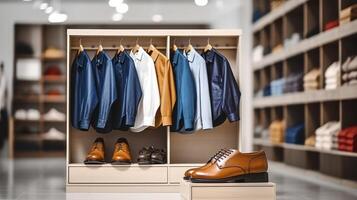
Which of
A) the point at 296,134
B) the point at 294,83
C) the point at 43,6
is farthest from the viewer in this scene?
the point at 43,6

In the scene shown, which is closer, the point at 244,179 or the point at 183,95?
the point at 244,179

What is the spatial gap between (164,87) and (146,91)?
0.55 ft

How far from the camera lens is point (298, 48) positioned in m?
8.66

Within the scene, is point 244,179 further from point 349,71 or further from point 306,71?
point 306,71

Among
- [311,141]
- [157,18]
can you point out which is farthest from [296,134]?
[157,18]

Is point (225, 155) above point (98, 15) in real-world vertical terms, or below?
below

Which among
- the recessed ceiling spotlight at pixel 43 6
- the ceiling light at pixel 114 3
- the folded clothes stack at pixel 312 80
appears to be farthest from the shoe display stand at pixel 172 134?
the ceiling light at pixel 114 3

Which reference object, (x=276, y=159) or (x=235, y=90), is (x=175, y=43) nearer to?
(x=235, y=90)

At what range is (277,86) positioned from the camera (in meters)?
9.72

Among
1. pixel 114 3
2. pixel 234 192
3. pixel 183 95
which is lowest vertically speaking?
pixel 234 192

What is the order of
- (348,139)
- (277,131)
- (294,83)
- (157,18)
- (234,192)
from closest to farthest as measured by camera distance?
(234,192)
(348,139)
(294,83)
(277,131)
(157,18)

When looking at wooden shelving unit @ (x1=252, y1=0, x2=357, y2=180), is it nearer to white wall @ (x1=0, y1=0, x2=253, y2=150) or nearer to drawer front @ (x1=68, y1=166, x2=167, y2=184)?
drawer front @ (x1=68, y1=166, x2=167, y2=184)

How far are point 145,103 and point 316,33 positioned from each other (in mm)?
3094

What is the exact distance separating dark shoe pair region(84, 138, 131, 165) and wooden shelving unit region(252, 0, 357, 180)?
2202mm
